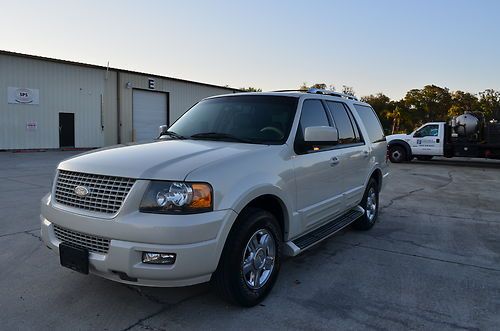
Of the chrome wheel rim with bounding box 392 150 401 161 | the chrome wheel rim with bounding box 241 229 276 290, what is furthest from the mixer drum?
the chrome wheel rim with bounding box 241 229 276 290

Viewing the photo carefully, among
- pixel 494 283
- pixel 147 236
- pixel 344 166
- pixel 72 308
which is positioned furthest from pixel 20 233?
pixel 494 283

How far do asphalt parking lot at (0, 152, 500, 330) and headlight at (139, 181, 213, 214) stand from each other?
3.03 ft

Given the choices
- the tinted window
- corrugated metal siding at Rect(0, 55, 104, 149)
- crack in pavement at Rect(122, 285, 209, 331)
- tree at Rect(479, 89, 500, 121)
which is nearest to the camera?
crack in pavement at Rect(122, 285, 209, 331)

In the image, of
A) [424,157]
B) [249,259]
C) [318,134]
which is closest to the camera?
[249,259]

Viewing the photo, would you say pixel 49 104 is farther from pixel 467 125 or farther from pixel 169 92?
pixel 467 125

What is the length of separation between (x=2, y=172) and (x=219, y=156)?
36.6ft

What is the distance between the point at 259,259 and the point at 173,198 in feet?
3.48

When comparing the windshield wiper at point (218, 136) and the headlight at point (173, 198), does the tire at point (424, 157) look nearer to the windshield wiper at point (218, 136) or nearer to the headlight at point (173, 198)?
the windshield wiper at point (218, 136)

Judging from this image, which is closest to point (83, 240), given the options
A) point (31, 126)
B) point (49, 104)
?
point (31, 126)

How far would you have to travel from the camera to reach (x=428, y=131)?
63.6ft

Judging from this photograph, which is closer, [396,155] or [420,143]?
[420,143]

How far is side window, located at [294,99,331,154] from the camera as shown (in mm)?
4121

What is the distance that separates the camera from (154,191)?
2.97 m

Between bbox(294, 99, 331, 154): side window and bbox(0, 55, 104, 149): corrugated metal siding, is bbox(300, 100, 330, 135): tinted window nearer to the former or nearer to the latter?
bbox(294, 99, 331, 154): side window
